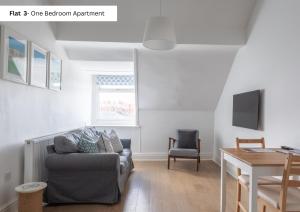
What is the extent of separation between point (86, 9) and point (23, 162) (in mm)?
2249

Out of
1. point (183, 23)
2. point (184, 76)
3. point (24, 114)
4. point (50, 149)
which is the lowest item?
point (50, 149)

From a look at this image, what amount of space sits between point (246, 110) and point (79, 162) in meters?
2.57

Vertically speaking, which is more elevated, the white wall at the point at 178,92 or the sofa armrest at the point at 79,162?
the white wall at the point at 178,92

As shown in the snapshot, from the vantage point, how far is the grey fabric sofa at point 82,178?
2.88 m

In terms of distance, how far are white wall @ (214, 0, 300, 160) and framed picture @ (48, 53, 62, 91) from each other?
306cm

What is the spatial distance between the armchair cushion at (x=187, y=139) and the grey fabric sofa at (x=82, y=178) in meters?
2.55

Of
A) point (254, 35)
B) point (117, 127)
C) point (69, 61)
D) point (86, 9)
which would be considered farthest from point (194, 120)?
point (86, 9)

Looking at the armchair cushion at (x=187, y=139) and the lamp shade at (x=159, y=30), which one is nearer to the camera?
the lamp shade at (x=159, y=30)

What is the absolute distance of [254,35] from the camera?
355 centimetres

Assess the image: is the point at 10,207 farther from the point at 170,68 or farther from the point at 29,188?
the point at 170,68

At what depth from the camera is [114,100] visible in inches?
240

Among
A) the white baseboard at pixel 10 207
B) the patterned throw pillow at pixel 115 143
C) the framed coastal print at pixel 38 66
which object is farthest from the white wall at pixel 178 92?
the white baseboard at pixel 10 207

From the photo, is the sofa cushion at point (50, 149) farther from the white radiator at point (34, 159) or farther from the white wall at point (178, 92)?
the white wall at point (178, 92)

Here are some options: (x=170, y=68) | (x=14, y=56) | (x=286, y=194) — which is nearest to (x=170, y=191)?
(x=286, y=194)
